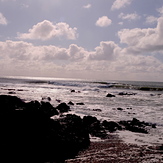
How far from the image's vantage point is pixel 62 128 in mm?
10492

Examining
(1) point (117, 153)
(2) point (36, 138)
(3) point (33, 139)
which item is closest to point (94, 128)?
(1) point (117, 153)

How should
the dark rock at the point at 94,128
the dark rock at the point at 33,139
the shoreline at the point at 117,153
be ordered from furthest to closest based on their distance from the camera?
1. the dark rock at the point at 94,128
2. the shoreline at the point at 117,153
3. the dark rock at the point at 33,139

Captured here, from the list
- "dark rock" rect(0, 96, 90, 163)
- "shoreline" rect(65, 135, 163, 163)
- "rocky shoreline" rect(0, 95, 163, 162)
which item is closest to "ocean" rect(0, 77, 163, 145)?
"shoreline" rect(65, 135, 163, 163)

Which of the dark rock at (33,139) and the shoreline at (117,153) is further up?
the dark rock at (33,139)

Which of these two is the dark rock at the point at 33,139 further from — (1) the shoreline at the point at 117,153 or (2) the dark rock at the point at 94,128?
(2) the dark rock at the point at 94,128

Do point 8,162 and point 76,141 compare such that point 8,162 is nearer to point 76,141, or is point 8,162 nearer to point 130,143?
point 76,141

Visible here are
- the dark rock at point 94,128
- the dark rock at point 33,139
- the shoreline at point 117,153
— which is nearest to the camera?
the dark rock at point 33,139

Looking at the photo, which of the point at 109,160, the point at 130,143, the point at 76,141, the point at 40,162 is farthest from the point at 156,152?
the point at 40,162

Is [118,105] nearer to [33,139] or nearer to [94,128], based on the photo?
[94,128]

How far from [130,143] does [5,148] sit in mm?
7169

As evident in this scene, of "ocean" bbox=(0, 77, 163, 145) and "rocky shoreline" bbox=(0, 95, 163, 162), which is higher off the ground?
"rocky shoreline" bbox=(0, 95, 163, 162)

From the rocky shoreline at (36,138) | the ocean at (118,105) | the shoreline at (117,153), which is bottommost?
the ocean at (118,105)

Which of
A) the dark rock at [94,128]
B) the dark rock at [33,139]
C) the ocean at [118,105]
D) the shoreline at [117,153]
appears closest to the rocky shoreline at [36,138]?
the dark rock at [33,139]

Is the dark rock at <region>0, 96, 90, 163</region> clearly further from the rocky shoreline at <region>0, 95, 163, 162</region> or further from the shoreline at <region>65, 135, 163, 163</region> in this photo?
the shoreline at <region>65, 135, 163, 163</region>
